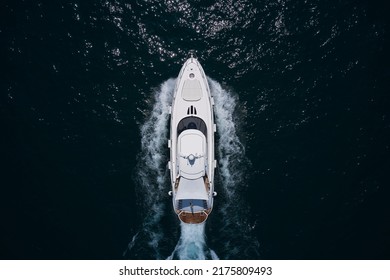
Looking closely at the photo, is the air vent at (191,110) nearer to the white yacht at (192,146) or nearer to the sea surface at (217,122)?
the white yacht at (192,146)

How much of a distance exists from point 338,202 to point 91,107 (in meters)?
35.0

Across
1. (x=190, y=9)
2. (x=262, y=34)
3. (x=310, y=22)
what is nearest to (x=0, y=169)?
(x=190, y=9)

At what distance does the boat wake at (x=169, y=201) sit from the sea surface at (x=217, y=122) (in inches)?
5.7

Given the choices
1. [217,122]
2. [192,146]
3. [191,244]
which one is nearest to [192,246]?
[191,244]

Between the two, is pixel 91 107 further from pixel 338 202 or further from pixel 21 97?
pixel 338 202

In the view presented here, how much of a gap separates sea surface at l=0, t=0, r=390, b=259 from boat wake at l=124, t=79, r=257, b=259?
146 millimetres

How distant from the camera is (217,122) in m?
71.4

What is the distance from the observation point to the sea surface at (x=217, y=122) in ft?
219

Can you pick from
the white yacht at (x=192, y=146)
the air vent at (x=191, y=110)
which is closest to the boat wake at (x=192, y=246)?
the white yacht at (x=192, y=146)

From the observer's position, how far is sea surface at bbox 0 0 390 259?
66.9 metres

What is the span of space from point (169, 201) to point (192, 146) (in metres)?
8.24

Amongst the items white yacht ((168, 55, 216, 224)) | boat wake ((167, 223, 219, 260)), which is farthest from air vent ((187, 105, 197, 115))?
boat wake ((167, 223, 219, 260))

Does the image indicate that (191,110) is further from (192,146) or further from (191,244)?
(191,244)

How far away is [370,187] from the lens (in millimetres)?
67250
